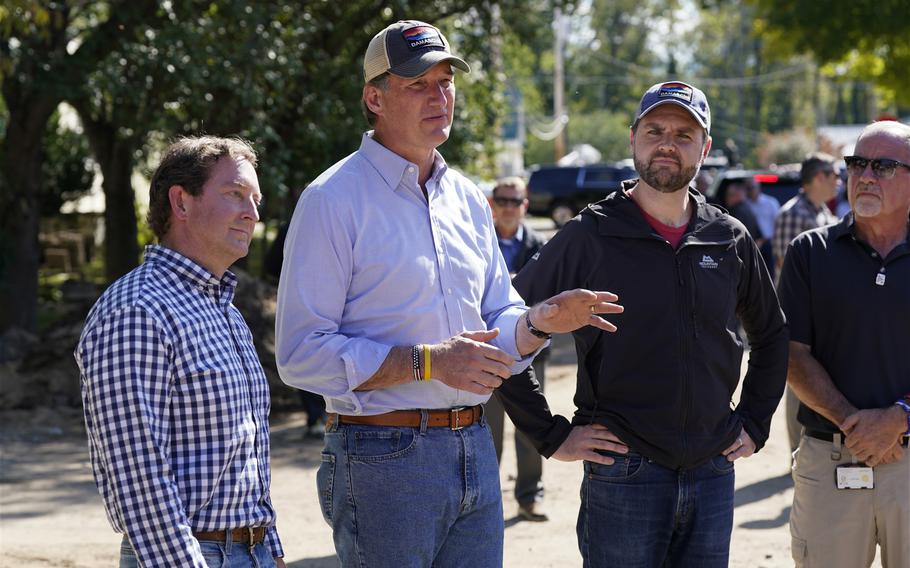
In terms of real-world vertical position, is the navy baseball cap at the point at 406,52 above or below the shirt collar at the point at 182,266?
above

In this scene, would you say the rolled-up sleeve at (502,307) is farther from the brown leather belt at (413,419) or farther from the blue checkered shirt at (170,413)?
the blue checkered shirt at (170,413)

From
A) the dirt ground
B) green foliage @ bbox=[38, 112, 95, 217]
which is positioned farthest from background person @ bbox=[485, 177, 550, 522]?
green foliage @ bbox=[38, 112, 95, 217]

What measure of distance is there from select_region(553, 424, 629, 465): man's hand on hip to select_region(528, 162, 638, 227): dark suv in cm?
3197

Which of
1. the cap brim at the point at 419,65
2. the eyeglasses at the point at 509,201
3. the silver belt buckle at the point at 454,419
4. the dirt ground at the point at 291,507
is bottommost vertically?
the dirt ground at the point at 291,507

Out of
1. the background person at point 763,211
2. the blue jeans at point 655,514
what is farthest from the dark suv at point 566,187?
the blue jeans at point 655,514

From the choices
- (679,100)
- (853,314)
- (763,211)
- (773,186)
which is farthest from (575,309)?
(773,186)

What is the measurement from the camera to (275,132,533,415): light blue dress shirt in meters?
3.16

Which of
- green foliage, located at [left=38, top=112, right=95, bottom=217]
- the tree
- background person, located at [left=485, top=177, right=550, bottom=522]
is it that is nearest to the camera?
background person, located at [left=485, top=177, right=550, bottom=522]

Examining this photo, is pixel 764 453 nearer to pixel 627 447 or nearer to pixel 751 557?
pixel 751 557

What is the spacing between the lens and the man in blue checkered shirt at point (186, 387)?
9.00 ft

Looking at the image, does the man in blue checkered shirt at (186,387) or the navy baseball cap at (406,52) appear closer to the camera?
the man in blue checkered shirt at (186,387)

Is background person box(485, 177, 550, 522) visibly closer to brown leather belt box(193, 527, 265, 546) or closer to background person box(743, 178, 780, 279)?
brown leather belt box(193, 527, 265, 546)

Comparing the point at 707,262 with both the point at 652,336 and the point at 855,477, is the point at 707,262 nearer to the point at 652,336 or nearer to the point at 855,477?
the point at 652,336

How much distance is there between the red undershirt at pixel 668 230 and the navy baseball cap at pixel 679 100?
13.5 inches
